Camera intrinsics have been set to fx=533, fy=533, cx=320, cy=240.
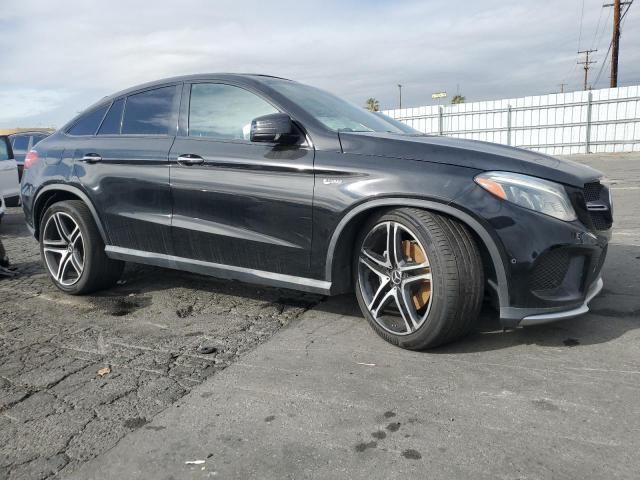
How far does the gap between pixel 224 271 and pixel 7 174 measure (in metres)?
7.84

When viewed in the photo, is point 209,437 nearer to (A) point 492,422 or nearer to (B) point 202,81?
(A) point 492,422

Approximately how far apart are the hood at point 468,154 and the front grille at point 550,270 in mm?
420

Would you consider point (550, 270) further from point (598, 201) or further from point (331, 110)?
point (331, 110)

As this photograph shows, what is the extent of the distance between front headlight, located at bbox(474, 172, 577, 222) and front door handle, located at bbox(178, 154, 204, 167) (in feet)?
6.12

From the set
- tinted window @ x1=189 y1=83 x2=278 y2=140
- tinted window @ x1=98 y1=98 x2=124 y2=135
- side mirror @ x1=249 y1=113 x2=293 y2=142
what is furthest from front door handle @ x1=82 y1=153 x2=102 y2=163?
side mirror @ x1=249 y1=113 x2=293 y2=142

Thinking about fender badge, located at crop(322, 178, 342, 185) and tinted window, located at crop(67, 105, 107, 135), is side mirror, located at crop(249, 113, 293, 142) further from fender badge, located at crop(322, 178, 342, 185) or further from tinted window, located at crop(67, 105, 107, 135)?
tinted window, located at crop(67, 105, 107, 135)

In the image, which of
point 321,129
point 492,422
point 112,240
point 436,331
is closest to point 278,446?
point 492,422

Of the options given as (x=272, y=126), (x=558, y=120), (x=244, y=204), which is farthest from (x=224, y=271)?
(x=558, y=120)

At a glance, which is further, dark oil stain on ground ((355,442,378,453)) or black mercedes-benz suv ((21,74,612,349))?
black mercedes-benz suv ((21,74,612,349))

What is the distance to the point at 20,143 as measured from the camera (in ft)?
41.3

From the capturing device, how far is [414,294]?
10.2 ft

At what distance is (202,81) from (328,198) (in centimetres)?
147

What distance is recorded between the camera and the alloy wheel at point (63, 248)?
14.6 ft

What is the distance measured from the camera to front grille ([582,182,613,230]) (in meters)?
3.02
